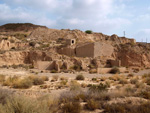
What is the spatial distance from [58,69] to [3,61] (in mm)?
11890

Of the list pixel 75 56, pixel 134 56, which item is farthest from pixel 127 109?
pixel 134 56

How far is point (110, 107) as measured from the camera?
5121 mm

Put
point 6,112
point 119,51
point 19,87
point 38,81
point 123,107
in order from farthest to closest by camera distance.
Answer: point 119,51, point 38,81, point 19,87, point 123,107, point 6,112

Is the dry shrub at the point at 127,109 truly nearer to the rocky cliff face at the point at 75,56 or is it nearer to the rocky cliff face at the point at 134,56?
the rocky cliff face at the point at 75,56

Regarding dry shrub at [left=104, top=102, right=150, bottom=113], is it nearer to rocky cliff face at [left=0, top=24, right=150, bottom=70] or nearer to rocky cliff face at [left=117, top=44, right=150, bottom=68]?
rocky cliff face at [left=0, top=24, right=150, bottom=70]

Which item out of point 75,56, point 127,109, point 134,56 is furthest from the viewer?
point 134,56

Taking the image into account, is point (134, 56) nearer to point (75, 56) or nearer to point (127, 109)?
point (75, 56)

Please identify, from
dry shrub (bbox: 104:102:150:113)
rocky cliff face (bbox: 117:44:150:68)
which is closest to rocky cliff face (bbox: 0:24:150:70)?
rocky cliff face (bbox: 117:44:150:68)

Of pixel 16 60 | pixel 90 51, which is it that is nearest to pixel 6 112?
pixel 90 51

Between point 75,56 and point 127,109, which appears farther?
point 75,56

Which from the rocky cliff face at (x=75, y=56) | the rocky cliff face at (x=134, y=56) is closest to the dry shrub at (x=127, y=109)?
the rocky cliff face at (x=75, y=56)

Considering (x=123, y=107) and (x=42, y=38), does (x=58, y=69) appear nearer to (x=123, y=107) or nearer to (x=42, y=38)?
(x=123, y=107)

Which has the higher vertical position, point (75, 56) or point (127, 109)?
point (75, 56)

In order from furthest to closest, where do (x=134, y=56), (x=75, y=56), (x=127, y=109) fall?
(x=134, y=56)
(x=75, y=56)
(x=127, y=109)
